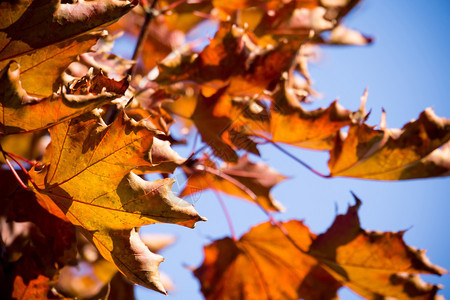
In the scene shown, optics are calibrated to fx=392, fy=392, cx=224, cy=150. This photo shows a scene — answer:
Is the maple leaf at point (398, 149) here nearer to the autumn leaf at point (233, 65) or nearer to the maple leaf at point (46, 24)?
the autumn leaf at point (233, 65)

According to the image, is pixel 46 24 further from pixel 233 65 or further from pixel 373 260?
pixel 373 260

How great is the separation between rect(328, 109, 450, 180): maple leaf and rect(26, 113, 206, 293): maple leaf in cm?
39

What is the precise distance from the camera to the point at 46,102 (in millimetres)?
454

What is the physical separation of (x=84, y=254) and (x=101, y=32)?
60 cm

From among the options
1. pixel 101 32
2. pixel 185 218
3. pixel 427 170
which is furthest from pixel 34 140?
pixel 427 170

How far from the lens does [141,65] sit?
1.28 meters

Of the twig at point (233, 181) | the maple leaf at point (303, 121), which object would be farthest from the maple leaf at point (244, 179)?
the maple leaf at point (303, 121)

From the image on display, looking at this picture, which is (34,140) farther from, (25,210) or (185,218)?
(185,218)

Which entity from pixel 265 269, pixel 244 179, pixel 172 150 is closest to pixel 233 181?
pixel 244 179

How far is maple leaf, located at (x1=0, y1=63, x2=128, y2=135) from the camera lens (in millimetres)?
425

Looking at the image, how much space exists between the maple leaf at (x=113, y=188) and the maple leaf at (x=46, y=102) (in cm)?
3

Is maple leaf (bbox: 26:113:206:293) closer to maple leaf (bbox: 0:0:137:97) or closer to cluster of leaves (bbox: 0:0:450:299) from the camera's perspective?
cluster of leaves (bbox: 0:0:450:299)

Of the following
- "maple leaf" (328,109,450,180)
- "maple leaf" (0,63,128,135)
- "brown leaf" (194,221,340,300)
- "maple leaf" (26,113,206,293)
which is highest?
"maple leaf" (0,63,128,135)

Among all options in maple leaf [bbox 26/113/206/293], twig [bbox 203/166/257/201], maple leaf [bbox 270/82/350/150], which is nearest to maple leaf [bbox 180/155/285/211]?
twig [bbox 203/166/257/201]
